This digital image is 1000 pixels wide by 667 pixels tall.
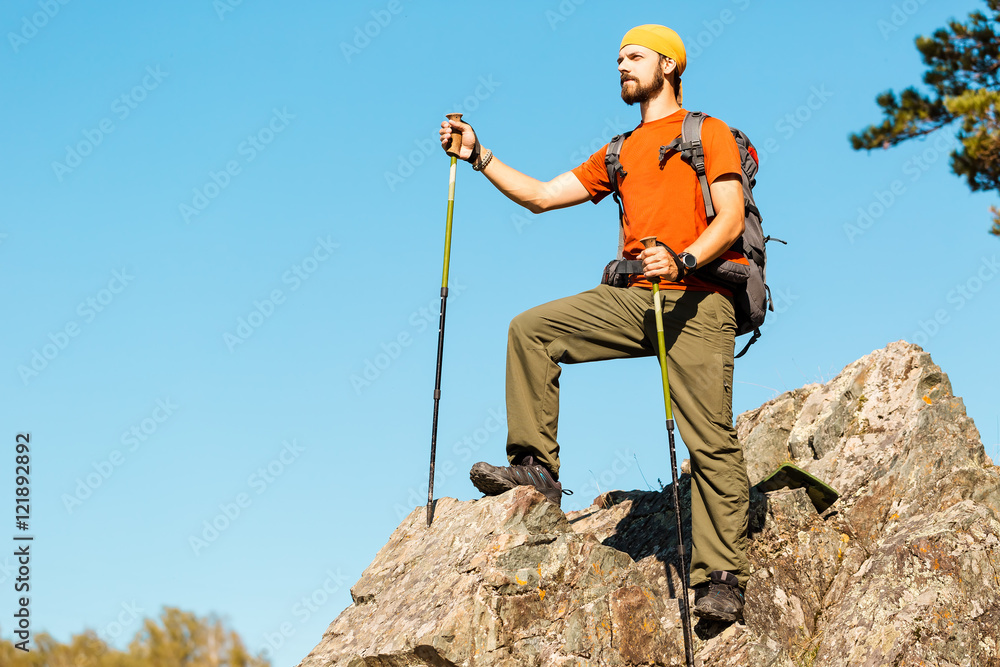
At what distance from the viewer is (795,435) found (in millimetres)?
9508

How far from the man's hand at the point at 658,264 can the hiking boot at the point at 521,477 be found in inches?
72.4

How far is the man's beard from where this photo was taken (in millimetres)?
7238

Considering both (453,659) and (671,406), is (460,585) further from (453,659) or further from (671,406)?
(671,406)

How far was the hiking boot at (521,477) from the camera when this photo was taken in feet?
23.3

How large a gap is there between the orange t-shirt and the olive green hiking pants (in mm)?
257

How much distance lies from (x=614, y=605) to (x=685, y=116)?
3.72 meters

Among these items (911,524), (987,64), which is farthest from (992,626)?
(987,64)

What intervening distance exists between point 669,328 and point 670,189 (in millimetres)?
1059

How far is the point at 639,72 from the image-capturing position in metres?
7.21

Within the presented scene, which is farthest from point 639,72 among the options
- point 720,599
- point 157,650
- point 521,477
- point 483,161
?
point 157,650

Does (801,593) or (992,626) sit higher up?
(801,593)

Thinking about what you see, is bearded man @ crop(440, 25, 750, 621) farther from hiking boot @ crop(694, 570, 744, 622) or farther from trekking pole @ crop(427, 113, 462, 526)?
trekking pole @ crop(427, 113, 462, 526)

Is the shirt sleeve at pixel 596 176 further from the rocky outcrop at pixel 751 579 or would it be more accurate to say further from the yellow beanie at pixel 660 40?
the rocky outcrop at pixel 751 579

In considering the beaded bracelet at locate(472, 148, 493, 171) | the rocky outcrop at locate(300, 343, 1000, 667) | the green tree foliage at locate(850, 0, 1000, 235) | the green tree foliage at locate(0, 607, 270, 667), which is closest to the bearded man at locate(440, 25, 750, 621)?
the rocky outcrop at locate(300, 343, 1000, 667)
